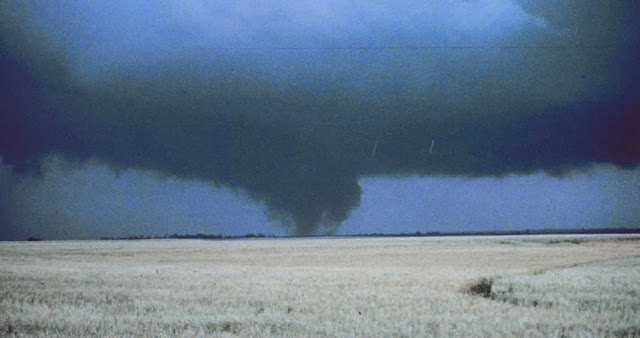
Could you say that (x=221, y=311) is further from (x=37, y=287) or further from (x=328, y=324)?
(x=37, y=287)

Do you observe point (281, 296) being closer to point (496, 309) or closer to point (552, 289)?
point (496, 309)

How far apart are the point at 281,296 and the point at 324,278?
7.91 metres

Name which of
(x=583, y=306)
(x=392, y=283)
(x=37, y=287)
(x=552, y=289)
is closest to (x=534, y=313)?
(x=583, y=306)

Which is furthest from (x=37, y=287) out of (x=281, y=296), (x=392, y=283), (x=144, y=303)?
(x=392, y=283)

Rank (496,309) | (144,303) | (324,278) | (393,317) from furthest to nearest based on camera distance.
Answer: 1. (324,278)
2. (144,303)
3. (496,309)
4. (393,317)

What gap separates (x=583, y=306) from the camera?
57.3 ft

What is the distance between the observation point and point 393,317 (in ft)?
50.4

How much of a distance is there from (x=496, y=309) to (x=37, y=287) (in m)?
18.4

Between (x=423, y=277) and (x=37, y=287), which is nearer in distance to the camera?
(x=37, y=287)

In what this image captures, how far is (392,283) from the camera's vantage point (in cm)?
2545

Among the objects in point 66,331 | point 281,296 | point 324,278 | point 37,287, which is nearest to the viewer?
point 66,331

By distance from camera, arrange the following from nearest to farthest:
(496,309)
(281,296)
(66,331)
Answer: (66,331) < (496,309) < (281,296)

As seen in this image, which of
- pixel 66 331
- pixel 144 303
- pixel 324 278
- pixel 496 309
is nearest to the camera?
pixel 66 331

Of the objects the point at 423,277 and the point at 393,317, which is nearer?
the point at 393,317
